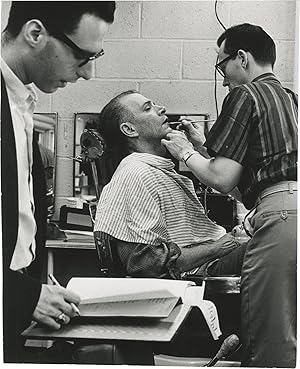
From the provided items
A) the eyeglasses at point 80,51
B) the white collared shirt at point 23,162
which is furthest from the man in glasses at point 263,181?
the white collared shirt at point 23,162

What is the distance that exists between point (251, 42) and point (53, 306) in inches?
33.6

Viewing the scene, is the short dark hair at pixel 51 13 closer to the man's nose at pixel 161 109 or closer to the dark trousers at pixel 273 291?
the man's nose at pixel 161 109

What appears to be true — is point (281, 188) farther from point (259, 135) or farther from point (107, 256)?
point (107, 256)

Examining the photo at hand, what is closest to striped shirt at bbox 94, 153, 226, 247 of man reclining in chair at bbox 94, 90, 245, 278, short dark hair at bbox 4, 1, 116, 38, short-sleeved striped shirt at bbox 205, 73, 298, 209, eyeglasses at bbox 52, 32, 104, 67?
man reclining in chair at bbox 94, 90, 245, 278

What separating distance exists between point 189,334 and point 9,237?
523 millimetres

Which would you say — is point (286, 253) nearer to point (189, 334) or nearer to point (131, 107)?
point (189, 334)

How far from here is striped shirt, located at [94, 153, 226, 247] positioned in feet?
5.59

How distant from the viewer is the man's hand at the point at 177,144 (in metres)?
1.72

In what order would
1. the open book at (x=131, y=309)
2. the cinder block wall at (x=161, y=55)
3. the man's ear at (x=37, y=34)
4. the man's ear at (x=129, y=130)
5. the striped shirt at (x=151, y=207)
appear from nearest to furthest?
the open book at (x=131, y=309) → the man's ear at (x=37, y=34) → the cinder block wall at (x=161, y=55) → the striped shirt at (x=151, y=207) → the man's ear at (x=129, y=130)

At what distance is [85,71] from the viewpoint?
5.15 ft

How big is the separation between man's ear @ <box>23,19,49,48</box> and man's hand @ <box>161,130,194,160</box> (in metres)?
0.48

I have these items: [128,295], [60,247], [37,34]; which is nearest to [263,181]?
[128,295]

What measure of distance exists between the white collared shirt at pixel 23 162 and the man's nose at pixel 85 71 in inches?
5.0

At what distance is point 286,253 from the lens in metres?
1.55
